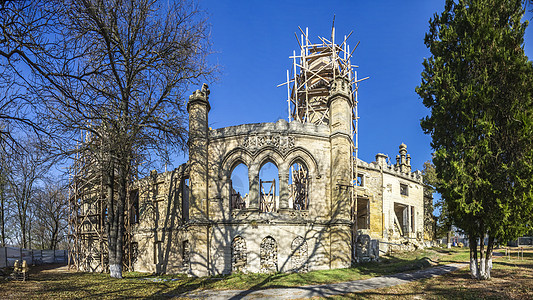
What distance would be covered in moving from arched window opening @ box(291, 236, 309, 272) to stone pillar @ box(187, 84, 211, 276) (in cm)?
433

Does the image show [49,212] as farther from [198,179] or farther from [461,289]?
[461,289]

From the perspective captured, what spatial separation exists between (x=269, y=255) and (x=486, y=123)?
429 inches

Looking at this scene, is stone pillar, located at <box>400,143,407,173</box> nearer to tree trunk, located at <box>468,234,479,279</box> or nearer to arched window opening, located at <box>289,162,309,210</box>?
arched window opening, located at <box>289,162,309,210</box>

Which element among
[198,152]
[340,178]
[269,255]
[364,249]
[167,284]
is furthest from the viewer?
[364,249]

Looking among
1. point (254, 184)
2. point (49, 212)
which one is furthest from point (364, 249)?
point (49, 212)

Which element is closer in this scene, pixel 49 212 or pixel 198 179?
pixel 198 179

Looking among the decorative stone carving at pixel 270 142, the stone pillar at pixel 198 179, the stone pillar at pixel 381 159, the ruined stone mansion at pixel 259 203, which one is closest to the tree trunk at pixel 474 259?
the ruined stone mansion at pixel 259 203

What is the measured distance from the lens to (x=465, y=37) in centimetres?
1241

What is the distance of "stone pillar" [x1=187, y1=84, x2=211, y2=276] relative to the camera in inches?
616

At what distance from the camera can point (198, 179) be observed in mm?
16391

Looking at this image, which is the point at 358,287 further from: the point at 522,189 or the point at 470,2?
the point at 470,2

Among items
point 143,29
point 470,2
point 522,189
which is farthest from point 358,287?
point 143,29

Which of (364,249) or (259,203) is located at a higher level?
(259,203)

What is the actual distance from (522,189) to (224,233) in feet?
41.2
